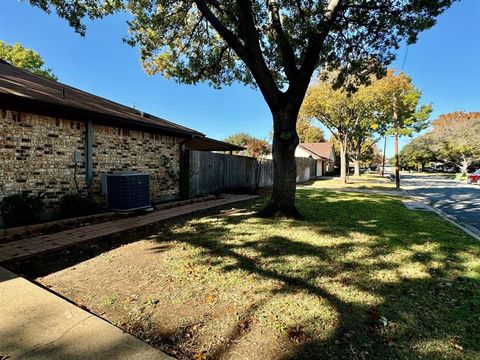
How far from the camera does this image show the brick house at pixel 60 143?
5.40m

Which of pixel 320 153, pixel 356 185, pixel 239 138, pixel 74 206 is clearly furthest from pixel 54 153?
pixel 239 138

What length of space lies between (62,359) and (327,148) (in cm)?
4328

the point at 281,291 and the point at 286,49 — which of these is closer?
the point at 281,291

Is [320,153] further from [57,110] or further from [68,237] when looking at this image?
[68,237]

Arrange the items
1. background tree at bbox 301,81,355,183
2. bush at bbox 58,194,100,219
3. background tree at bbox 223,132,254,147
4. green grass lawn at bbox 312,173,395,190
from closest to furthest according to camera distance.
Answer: bush at bbox 58,194,100,219 < green grass lawn at bbox 312,173,395,190 < background tree at bbox 301,81,355,183 < background tree at bbox 223,132,254,147

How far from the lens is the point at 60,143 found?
629cm

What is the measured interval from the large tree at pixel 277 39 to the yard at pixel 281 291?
9.29 ft

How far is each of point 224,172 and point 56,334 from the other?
37.0 ft

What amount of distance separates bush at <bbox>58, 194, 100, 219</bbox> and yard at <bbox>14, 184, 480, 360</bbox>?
207 cm


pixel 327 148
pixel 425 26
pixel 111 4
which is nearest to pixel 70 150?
pixel 111 4

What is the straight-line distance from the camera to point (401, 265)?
13.1ft

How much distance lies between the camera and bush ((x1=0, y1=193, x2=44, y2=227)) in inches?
205

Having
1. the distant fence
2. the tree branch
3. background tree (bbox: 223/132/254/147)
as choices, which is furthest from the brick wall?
background tree (bbox: 223/132/254/147)

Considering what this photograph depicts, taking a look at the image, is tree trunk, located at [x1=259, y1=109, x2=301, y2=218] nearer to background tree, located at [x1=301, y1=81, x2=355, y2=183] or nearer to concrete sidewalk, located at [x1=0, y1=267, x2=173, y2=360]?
concrete sidewalk, located at [x1=0, y1=267, x2=173, y2=360]
